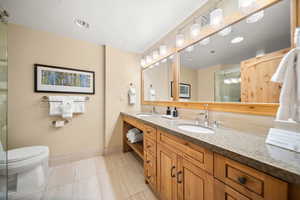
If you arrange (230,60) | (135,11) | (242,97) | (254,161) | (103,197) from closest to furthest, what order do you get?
(254,161) < (242,97) < (230,60) < (103,197) < (135,11)

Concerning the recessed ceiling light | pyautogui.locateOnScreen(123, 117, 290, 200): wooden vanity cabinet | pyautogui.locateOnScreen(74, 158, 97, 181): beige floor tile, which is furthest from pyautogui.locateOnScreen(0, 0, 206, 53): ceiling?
pyautogui.locateOnScreen(74, 158, 97, 181): beige floor tile

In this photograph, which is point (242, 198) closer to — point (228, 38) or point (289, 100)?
point (289, 100)

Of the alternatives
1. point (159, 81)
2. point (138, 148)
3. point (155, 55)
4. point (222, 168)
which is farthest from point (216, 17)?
point (138, 148)

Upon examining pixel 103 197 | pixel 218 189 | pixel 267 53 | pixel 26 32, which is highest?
pixel 26 32

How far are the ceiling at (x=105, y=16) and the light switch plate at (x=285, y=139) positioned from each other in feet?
4.66

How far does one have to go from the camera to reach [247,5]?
37.1 inches

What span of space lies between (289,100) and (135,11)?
1623 mm

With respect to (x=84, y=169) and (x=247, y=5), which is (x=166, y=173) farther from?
(x=247, y=5)

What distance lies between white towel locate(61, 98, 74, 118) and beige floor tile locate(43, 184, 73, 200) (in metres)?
0.93

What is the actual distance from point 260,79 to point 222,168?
769 mm

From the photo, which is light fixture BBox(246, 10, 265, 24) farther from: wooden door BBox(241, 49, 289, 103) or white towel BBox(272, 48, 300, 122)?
white towel BBox(272, 48, 300, 122)

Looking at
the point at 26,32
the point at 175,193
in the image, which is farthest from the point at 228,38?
the point at 26,32

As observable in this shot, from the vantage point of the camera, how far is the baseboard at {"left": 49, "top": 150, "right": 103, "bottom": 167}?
5.98 ft

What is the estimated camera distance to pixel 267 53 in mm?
863
